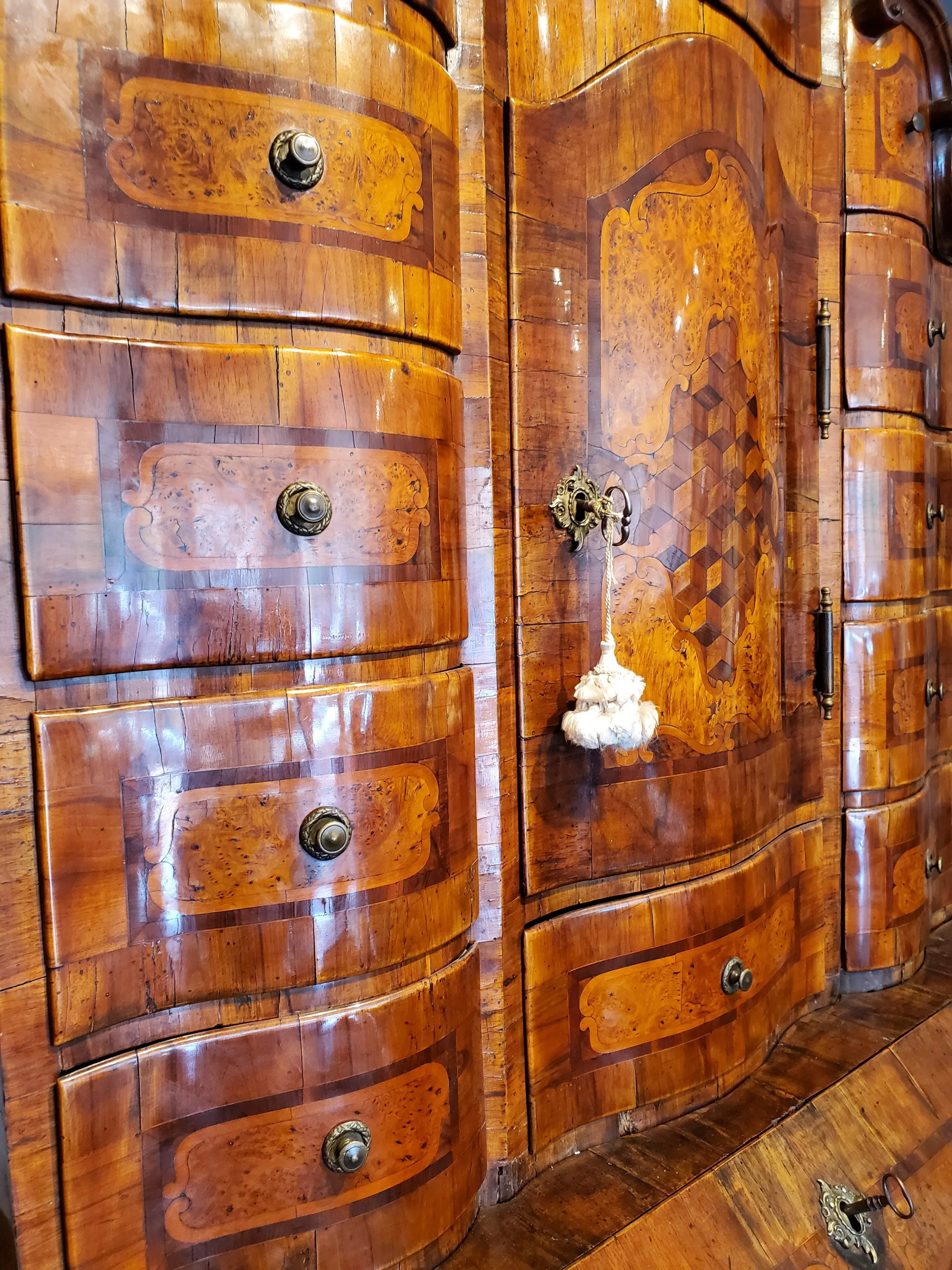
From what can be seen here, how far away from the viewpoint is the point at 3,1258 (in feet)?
2.51

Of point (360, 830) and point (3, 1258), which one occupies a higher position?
point (360, 830)

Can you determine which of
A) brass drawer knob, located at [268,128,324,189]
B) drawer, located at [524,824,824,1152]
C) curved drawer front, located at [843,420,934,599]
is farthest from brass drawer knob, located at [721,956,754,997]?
brass drawer knob, located at [268,128,324,189]

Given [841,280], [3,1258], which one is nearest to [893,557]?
[841,280]

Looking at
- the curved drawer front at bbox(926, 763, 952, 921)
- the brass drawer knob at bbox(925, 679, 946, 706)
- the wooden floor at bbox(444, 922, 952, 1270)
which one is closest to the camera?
the wooden floor at bbox(444, 922, 952, 1270)

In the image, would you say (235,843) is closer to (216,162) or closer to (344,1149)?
(344,1149)

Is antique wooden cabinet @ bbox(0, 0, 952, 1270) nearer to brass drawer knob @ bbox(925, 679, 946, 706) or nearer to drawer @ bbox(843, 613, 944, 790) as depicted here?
drawer @ bbox(843, 613, 944, 790)

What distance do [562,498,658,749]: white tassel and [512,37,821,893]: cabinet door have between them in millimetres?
48

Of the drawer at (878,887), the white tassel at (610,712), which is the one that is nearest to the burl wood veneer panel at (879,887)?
the drawer at (878,887)

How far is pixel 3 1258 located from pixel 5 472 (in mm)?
632

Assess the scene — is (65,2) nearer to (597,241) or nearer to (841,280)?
(597,241)

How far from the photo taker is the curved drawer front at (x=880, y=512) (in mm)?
1419

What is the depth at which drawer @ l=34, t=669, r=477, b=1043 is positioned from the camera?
2.35ft

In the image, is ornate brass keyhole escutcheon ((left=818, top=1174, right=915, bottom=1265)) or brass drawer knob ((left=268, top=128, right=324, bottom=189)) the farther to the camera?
ornate brass keyhole escutcheon ((left=818, top=1174, right=915, bottom=1265))

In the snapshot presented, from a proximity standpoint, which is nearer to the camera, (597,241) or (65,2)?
(65,2)
